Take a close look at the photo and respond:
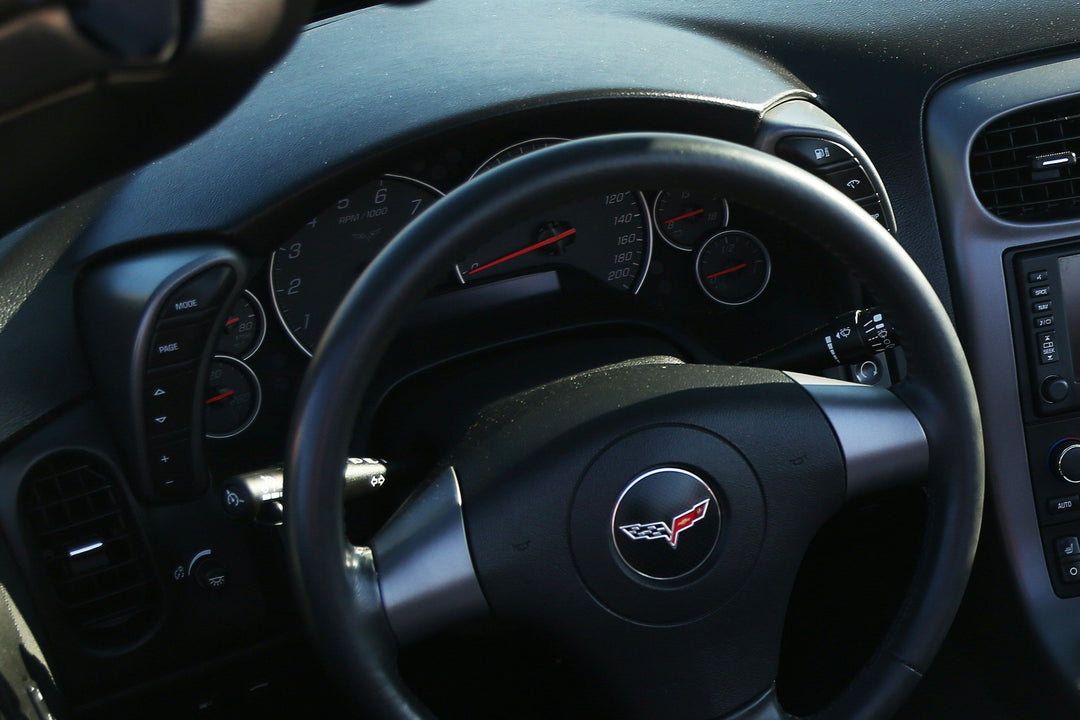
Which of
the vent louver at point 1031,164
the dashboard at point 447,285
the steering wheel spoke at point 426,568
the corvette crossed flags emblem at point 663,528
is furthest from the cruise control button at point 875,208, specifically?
the steering wheel spoke at point 426,568

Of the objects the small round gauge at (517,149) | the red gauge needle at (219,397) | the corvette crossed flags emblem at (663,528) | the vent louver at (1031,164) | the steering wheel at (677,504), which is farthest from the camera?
the vent louver at (1031,164)

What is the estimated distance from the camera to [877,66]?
1.86 metres

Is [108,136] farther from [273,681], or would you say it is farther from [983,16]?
[983,16]

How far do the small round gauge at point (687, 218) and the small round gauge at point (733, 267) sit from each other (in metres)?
0.02

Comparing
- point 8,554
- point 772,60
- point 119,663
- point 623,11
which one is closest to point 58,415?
point 8,554

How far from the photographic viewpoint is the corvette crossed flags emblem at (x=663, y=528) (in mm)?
1209

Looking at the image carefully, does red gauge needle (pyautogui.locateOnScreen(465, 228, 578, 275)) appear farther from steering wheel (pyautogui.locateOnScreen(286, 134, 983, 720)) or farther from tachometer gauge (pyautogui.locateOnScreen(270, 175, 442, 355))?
steering wheel (pyautogui.locateOnScreen(286, 134, 983, 720))

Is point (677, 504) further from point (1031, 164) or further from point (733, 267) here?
point (1031, 164)

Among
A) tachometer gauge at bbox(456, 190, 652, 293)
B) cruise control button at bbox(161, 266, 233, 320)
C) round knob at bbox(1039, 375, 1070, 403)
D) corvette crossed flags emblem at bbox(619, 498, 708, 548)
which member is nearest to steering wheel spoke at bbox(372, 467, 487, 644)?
corvette crossed flags emblem at bbox(619, 498, 708, 548)

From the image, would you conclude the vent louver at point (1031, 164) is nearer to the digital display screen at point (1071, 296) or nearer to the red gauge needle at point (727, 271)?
the digital display screen at point (1071, 296)

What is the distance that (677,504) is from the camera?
1218 millimetres

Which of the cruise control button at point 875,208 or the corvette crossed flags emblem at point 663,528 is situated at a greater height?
the cruise control button at point 875,208

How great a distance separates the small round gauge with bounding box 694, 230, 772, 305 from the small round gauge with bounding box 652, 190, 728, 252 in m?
0.02

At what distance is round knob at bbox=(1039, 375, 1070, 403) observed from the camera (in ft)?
6.12
